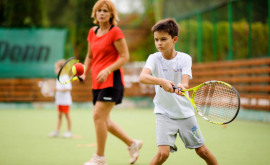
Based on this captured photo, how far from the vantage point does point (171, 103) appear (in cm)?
325

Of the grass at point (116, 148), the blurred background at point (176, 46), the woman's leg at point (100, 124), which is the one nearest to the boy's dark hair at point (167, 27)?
the woman's leg at point (100, 124)

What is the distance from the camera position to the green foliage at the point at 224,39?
9484mm

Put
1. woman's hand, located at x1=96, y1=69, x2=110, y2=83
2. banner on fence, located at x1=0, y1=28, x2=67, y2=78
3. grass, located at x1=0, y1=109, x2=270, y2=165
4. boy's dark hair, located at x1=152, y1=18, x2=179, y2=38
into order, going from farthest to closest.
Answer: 1. banner on fence, located at x1=0, y1=28, x2=67, y2=78
2. grass, located at x1=0, y1=109, x2=270, y2=165
3. woman's hand, located at x1=96, y1=69, x2=110, y2=83
4. boy's dark hair, located at x1=152, y1=18, x2=179, y2=38

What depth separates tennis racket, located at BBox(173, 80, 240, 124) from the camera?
300cm

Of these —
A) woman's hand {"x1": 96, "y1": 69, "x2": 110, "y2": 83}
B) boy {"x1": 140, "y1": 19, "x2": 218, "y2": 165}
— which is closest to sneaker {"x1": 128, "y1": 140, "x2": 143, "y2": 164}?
woman's hand {"x1": 96, "y1": 69, "x2": 110, "y2": 83}

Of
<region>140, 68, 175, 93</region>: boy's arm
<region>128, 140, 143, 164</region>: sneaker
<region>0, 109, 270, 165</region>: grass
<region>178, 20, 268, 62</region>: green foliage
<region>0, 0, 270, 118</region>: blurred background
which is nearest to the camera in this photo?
<region>140, 68, 175, 93</region>: boy's arm

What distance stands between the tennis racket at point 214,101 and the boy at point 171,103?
0.40ft

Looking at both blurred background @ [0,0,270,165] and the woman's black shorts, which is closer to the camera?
the woman's black shorts

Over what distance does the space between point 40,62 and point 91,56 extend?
10.5 meters

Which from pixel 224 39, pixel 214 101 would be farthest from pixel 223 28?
pixel 214 101

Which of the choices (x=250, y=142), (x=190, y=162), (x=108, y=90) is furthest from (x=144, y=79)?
(x=250, y=142)

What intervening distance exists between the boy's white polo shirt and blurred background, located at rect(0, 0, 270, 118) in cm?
625

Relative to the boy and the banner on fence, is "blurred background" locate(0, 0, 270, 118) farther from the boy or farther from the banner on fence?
the boy

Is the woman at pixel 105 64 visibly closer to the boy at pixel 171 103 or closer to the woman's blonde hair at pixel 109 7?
the woman's blonde hair at pixel 109 7
